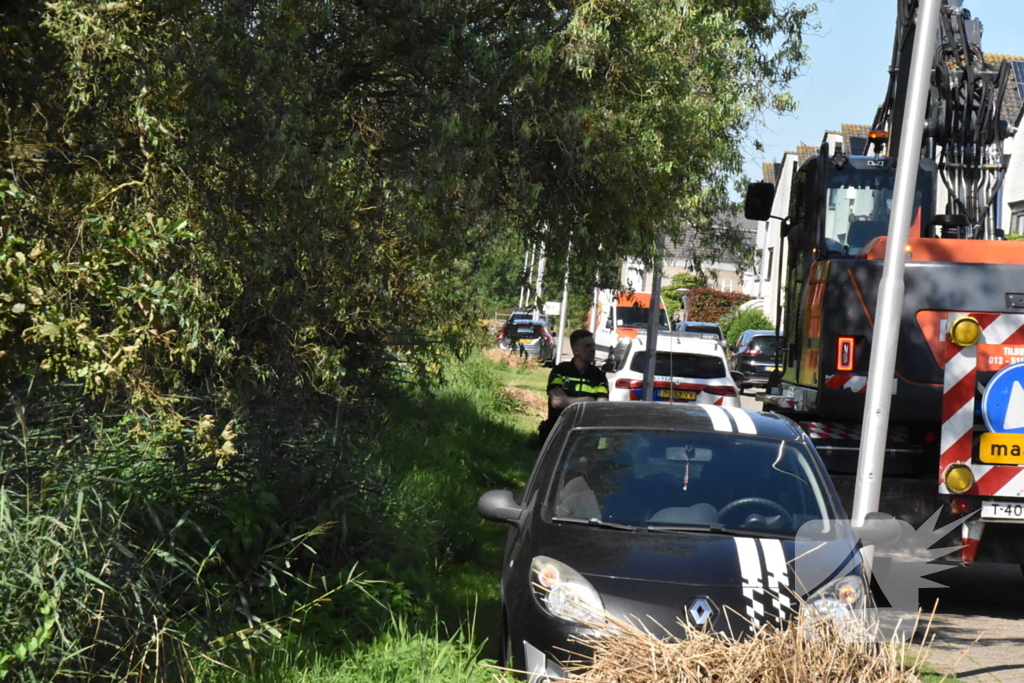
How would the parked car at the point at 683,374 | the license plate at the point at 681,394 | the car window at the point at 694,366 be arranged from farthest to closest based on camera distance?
the car window at the point at 694,366 → the license plate at the point at 681,394 → the parked car at the point at 683,374

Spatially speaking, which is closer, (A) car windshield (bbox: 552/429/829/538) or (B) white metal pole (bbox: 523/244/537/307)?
(A) car windshield (bbox: 552/429/829/538)

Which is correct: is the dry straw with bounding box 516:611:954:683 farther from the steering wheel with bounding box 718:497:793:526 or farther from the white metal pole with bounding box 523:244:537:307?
the white metal pole with bounding box 523:244:537:307

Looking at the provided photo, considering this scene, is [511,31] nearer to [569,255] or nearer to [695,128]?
[569,255]

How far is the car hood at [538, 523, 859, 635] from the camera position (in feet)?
16.2

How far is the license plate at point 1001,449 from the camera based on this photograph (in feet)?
26.2

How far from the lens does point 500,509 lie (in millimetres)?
6105

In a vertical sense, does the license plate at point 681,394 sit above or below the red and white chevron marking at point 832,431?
below

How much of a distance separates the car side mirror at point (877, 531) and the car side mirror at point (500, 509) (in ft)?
5.50

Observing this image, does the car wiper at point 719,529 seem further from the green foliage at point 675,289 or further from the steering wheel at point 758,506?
the green foliage at point 675,289

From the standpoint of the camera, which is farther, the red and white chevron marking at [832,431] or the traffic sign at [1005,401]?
the red and white chevron marking at [832,431]

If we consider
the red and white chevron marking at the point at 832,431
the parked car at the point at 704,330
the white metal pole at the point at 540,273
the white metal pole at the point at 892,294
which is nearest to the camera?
the white metal pole at the point at 892,294

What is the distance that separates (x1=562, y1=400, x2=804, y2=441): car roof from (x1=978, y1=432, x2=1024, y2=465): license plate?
2.07 meters

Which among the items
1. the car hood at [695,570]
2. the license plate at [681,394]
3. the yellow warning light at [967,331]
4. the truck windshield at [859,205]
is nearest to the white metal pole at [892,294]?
the yellow warning light at [967,331]

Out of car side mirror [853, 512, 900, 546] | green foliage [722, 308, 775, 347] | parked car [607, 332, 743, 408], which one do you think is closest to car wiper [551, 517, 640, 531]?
car side mirror [853, 512, 900, 546]
